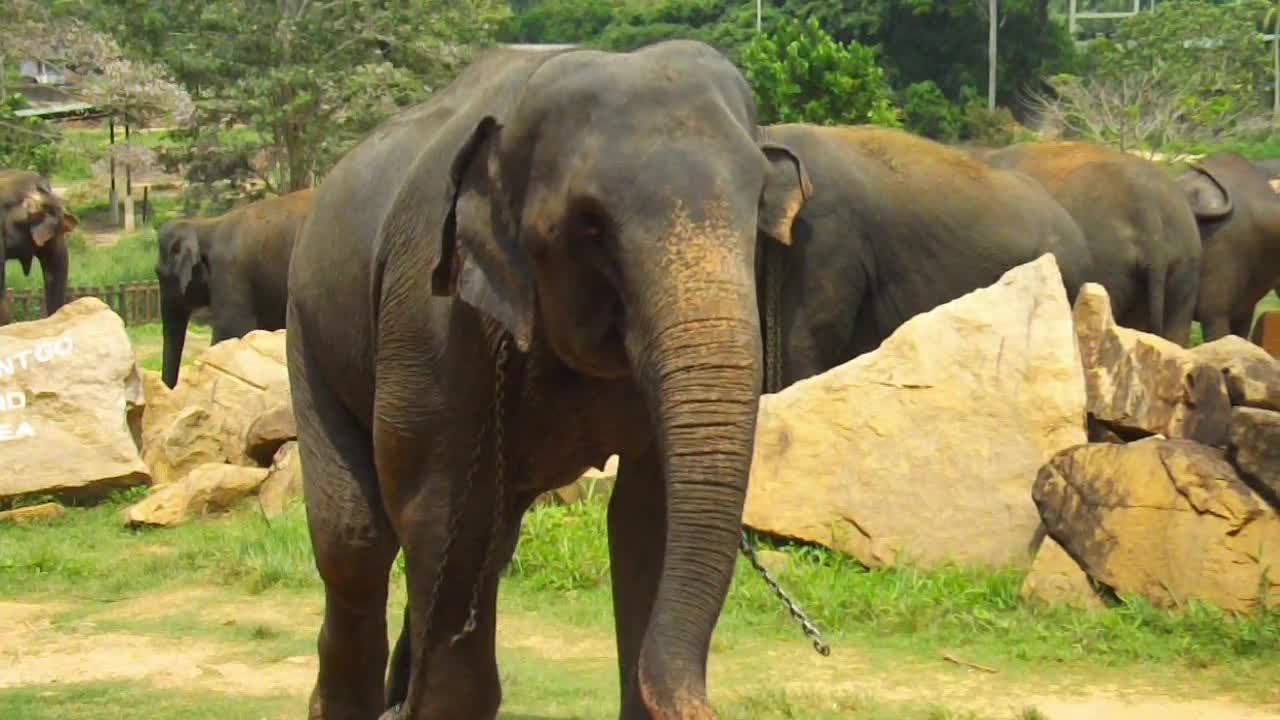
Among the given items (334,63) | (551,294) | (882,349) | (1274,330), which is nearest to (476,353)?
(551,294)

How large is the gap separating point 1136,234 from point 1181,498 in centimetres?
526

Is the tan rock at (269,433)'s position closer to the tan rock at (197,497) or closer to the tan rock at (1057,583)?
the tan rock at (197,497)

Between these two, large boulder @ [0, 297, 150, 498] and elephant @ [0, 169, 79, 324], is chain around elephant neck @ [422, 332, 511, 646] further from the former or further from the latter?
elephant @ [0, 169, 79, 324]

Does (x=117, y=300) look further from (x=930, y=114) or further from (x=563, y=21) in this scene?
(x=563, y=21)

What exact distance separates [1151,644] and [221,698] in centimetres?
319

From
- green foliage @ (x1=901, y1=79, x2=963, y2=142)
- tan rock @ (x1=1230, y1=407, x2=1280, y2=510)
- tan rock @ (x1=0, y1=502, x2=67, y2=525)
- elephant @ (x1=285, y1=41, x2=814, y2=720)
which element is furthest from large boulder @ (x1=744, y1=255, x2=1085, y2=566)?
green foliage @ (x1=901, y1=79, x2=963, y2=142)

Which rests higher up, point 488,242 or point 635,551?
point 488,242

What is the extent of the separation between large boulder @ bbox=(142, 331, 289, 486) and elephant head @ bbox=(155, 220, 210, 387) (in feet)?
20.9

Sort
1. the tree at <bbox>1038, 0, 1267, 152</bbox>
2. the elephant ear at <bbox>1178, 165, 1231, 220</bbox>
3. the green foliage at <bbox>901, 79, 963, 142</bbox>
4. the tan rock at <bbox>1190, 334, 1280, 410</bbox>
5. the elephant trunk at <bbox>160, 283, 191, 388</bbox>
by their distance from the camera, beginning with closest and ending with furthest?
the tan rock at <bbox>1190, 334, 1280, 410</bbox>, the elephant ear at <bbox>1178, 165, 1231, 220</bbox>, the elephant trunk at <bbox>160, 283, 191, 388</bbox>, the tree at <bbox>1038, 0, 1267, 152</bbox>, the green foliage at <bbox>901, 79, 963, 142</bbox>

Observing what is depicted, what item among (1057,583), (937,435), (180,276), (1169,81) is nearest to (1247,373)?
(1057,583)

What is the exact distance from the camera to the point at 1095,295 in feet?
27.6

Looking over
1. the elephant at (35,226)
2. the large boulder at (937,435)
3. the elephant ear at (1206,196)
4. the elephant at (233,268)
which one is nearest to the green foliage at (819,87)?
the elephant at (233,268)

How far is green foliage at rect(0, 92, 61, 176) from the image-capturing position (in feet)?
92.5

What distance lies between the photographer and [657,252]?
3277 mm
